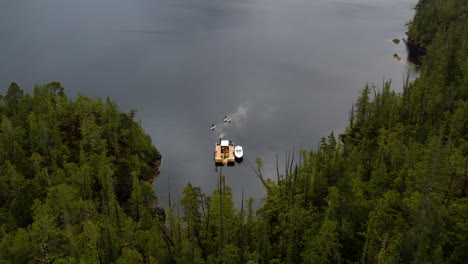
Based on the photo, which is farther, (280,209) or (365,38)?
(365,38)

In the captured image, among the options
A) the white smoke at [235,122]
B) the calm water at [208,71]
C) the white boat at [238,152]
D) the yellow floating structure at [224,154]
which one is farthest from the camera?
the white smoke at [235,122]

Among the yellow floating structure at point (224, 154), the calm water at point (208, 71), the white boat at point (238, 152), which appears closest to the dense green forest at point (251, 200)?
the white boat at point (238, 152)

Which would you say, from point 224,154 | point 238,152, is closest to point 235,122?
point 238,152

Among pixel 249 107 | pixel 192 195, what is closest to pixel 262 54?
pixel 249 107

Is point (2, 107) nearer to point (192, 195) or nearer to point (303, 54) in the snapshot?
point (192, 195)

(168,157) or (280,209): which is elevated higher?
(168,157)

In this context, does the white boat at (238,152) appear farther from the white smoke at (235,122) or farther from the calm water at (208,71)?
the white smoke at (235,122)

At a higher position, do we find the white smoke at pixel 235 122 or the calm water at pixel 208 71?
the calm water at pixel 208 71
